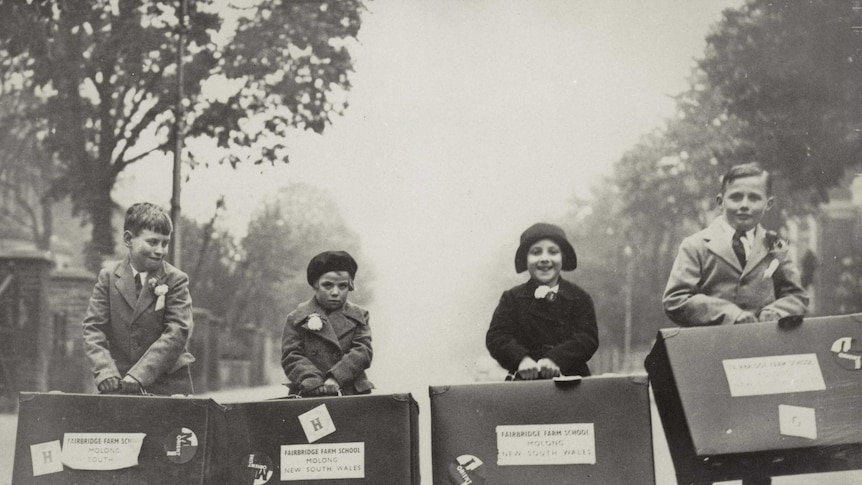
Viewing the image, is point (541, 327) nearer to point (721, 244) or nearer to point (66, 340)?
point (721, 244)

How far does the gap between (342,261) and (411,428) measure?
3.37 feet

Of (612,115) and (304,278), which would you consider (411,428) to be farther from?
(612,115)

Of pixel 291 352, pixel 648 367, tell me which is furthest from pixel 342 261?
pixel 648 367

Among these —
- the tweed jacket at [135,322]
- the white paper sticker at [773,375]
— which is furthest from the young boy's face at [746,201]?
the tweed jacket at [135,322]

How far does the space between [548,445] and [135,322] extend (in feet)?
6.57

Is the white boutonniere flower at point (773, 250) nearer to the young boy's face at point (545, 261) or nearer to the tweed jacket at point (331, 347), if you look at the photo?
the young boy's face at point (545, 261)

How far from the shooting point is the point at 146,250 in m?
3.93

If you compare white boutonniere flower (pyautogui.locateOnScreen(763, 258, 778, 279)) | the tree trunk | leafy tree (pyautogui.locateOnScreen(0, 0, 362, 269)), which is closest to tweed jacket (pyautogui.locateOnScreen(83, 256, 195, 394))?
leafy tree (pyautogui.locateOnScreen(0, 0, 362, 269))

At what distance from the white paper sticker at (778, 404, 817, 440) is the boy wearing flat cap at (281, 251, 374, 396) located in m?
1.72

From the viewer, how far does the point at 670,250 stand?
573 centimetres

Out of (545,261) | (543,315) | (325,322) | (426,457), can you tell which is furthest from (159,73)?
(543,315)

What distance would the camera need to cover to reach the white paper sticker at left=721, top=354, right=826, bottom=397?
9.93ft

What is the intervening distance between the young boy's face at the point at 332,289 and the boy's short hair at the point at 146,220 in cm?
79

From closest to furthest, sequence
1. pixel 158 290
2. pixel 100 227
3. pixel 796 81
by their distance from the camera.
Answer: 1. pixel 158 290
2. pixel 796 81
3. pixel 100 227
